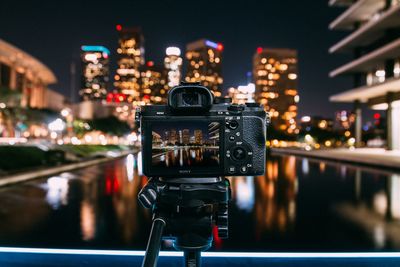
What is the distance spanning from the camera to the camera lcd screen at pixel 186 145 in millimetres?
2299

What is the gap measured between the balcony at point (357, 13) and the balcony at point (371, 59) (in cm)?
528

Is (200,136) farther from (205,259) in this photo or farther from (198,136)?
(205,259)

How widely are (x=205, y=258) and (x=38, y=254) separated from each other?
177cm

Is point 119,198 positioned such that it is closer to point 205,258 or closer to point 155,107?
point 205,258

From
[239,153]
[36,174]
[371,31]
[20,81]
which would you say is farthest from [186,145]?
[20,81]

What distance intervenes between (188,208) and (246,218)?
528 cm

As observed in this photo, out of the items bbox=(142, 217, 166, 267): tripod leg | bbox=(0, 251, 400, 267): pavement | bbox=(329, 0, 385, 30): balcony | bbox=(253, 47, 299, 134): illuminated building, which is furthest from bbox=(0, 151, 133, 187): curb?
bbox=(253, 47, 299, 134): illuminated building

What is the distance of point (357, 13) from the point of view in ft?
145

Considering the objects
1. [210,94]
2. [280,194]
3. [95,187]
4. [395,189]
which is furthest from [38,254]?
[395,189]

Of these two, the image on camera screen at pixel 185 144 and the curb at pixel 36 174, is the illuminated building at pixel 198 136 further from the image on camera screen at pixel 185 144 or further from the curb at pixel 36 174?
the curb at pixel 36 174

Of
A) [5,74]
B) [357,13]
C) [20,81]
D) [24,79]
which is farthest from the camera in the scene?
[24,79]

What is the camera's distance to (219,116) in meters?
2.33

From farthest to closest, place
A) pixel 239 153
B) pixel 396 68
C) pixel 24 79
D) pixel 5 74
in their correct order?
pixel 24 79 → pixel 5 74 → pixel 396 68 → pixel 239 153

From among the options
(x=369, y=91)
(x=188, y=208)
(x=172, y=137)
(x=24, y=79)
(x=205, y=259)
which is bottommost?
(x=205, y=259)
